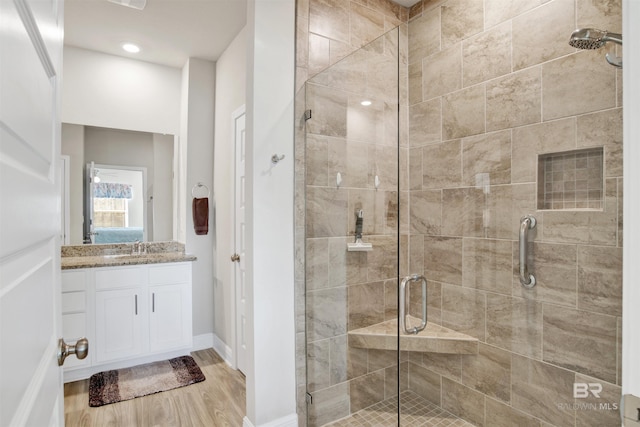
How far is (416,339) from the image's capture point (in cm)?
181

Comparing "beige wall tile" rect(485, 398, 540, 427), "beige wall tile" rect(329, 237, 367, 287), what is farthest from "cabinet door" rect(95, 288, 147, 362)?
"beige wall tile" rect(485, 398, 540, 427)

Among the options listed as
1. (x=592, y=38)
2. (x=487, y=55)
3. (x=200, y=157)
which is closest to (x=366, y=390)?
(x=592, y=38)

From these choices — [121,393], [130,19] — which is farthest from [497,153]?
[121,393]

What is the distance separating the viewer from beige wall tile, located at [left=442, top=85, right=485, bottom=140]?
1905 mm

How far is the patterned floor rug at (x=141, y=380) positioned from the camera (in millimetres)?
2584

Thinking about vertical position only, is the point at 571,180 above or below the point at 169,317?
A: above

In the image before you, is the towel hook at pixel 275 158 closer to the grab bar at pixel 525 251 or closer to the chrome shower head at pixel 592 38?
the grab bar at pixel 525 251

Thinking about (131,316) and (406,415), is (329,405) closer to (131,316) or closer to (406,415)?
(406,415)

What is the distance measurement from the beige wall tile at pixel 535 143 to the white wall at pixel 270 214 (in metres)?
1.20

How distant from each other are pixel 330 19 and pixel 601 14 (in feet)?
4.57

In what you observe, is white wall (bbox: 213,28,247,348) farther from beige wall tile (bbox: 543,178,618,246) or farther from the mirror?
beige wall tile (bbox: 543,178,618,246)

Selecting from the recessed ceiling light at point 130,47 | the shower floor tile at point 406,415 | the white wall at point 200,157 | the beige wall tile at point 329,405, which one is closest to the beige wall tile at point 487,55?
the shower floor tile at point 406,415

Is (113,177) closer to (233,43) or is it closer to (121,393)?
(233,43)

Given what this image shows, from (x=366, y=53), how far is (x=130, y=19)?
2083 millimetres
